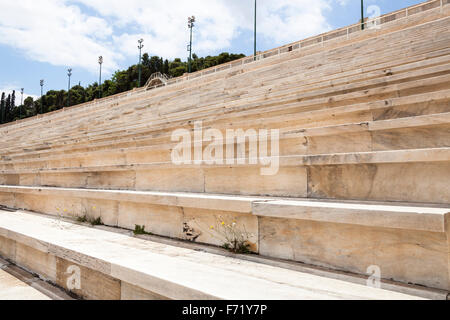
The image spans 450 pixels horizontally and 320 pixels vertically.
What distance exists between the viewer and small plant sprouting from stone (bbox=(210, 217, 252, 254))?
1.99m

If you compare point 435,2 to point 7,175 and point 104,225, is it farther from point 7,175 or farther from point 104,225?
point 7,175

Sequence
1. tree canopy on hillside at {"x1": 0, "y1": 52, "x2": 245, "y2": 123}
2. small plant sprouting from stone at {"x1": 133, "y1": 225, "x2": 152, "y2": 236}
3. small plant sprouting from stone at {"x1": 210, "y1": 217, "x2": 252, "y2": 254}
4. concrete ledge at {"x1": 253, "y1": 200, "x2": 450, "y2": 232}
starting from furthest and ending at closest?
tree canopy on hillside at {"x1": 0, "y1": 52, "x2": 245, "y2": 123}
small plant sprouting from stone at {"x1": 133, "y1": 225, "x2": 152, "y2": 236}
small plant sprouting from stone at {"x1": 210, "y1": 217, "x2": 252, "y2": 254}
concrete ledge at {"x1": 253, "y1": 200, "x2": 450, "y2": 232}

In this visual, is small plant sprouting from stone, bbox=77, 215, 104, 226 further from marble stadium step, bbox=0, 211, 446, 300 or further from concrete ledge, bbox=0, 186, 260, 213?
marble stadium step, bbox=0, 211, 446, 300

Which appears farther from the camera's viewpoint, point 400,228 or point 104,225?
point 104,225

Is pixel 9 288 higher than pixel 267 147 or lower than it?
lower

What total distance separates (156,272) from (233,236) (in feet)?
2.31

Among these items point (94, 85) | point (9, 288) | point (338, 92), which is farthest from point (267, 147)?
point (94, 85)

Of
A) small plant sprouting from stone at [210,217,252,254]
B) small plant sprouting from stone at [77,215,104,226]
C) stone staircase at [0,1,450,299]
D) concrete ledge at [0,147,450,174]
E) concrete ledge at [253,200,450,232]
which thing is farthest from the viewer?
small plant sprouting from stone at [77,215,104,226]

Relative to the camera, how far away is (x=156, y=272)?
4.89ft

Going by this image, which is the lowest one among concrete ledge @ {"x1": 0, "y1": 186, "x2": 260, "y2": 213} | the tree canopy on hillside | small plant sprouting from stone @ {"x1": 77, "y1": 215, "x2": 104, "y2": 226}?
small plant sprouting from stone @ {"x1": 77, "y1": 215, "x2": 104, "y2": 226}

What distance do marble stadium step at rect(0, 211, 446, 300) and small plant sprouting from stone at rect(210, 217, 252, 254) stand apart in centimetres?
10

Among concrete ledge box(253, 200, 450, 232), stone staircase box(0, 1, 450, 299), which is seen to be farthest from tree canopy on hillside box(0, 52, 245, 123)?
concrete ledge box(253, 200, 450, 232)

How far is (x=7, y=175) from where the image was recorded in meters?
6.05

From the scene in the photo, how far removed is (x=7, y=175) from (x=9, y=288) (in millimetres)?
4941
